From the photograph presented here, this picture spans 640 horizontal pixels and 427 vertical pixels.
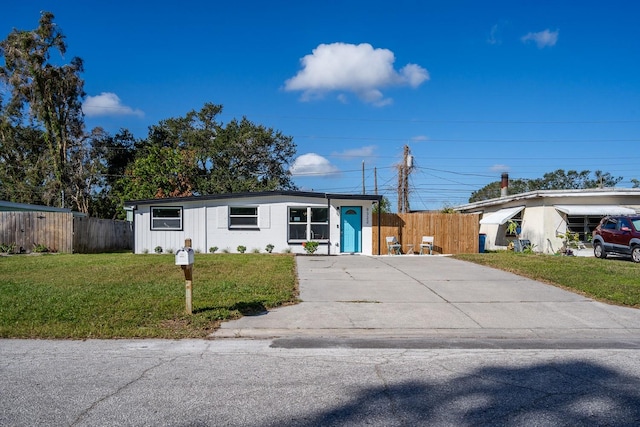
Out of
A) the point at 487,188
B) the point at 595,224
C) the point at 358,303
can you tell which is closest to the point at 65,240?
the point at 358,303

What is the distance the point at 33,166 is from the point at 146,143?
9.23m

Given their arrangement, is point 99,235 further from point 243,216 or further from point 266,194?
point 266,194

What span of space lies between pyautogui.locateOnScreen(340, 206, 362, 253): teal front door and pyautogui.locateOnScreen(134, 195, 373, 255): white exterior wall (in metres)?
0.26

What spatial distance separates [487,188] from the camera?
260ft

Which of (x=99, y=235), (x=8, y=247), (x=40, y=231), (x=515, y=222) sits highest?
(x=515, y=222)

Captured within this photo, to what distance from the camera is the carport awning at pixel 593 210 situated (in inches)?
806

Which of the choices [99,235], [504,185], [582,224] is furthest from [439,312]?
[504,185]

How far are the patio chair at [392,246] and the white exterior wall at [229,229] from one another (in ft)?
2.58

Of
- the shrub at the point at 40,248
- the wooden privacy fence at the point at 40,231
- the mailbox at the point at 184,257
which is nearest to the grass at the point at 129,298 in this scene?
the mailbox at the point at 184,257

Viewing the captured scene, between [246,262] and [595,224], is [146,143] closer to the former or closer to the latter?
[246,262]

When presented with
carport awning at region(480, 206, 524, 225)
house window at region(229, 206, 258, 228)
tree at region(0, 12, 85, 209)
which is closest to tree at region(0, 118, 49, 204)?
tree at region(0, 12, 85, 209)

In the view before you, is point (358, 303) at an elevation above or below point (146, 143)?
below

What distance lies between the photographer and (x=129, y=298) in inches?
345

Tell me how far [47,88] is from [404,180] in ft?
87.8
